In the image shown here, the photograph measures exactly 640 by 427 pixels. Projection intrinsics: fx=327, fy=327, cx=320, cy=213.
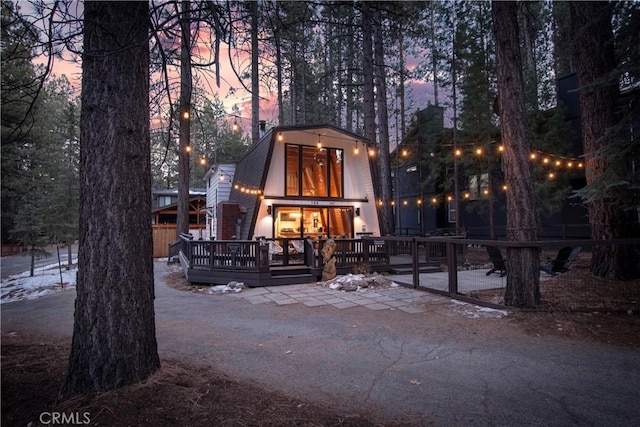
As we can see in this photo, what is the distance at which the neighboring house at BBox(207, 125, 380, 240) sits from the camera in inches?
461

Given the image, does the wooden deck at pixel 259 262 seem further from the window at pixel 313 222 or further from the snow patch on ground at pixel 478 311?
the snow patch on ground at pixel 478 311

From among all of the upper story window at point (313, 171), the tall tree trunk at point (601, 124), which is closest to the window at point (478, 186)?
the upper story window at point (313, 171)

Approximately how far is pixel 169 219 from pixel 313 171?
19.3 meters

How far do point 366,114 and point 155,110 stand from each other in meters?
9.97

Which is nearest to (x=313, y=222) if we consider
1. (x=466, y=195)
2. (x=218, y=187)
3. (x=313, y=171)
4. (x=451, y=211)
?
(x=313, y=171)

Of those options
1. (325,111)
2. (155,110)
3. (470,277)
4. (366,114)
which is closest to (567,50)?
(470,277)

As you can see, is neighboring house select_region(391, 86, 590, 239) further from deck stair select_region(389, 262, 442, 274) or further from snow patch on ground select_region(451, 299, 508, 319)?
snow patch on ground select_region(451, 299, 508, 319)

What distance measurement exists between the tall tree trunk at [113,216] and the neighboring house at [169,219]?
13.8 metres

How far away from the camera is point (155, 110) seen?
14.9ft

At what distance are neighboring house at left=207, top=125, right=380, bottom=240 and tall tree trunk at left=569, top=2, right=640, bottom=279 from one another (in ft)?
21.3

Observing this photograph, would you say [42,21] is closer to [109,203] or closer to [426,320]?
→ [109,203]

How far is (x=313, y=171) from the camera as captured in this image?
12.9 meters

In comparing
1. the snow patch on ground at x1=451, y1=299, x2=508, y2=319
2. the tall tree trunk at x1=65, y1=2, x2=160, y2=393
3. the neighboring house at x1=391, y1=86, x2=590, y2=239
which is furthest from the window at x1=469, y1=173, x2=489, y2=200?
the tall tree trunk at x1=65, y1=2, x2=160, y2=393

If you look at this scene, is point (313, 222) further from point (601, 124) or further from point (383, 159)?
point (601, 124)
